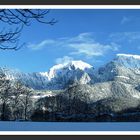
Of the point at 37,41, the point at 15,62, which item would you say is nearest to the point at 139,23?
the point at 37,41

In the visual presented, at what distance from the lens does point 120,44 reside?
468 inches

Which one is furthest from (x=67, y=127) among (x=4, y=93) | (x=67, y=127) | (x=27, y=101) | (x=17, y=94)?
(x=27, y=101)

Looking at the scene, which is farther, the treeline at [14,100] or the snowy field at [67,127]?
the treeline at [14,100]

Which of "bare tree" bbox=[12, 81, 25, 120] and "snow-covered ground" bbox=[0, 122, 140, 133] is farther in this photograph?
"bare tree" bbox=[12, 81, 25, 120]

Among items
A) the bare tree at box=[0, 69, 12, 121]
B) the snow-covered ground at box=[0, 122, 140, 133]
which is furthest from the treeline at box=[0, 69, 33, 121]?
the snow-covered ground at box=[0, 122, 140, 133]

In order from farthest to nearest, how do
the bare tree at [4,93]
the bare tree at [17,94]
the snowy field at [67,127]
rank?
the bare tree at [17,94] → the bare tree at [4,93] → the snowy field at [67,127]

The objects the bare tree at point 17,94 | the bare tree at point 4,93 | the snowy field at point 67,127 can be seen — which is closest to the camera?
the snowy field at point 67,127

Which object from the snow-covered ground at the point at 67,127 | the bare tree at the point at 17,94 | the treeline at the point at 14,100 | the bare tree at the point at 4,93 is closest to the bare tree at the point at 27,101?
the treeline at the point at 14,100

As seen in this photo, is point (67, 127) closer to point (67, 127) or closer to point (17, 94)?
point (67, 127)

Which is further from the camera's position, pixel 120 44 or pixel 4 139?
pixel 120 44

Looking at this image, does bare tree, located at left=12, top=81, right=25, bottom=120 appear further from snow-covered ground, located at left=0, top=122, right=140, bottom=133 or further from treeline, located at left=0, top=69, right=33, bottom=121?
snow-covered ground, located at left=0, top=122, right=140, bottom=133

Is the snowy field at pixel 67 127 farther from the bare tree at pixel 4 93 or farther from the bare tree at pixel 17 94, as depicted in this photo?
the bare tree at pixel 17 94
